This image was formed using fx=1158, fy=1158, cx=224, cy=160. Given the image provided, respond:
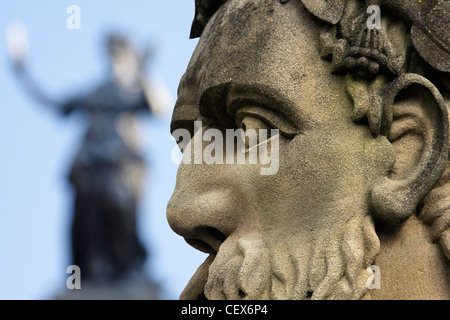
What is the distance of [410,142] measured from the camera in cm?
616

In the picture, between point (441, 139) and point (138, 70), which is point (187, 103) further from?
point (138, 70)

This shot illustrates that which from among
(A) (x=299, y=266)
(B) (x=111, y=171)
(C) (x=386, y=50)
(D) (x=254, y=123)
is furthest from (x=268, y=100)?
(B) (x=111, y=171)

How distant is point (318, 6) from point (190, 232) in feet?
4.70

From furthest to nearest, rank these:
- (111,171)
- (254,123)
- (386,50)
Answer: (111,171)
(254,123)
(386,50)

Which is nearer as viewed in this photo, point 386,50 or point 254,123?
point 386,50

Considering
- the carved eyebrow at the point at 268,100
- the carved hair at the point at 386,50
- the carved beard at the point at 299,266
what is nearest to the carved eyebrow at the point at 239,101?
the carved eyebrow at the point at 268,100

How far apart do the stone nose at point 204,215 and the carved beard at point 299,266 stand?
0.19m

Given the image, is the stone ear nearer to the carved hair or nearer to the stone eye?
the carved hair

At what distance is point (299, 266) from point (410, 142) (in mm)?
897

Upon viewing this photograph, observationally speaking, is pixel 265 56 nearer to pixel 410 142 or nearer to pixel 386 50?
pixel 386 50

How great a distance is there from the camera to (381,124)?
6109 mm

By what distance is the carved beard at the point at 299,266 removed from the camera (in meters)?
5.88

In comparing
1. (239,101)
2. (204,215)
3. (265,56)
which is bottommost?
(204,215)
